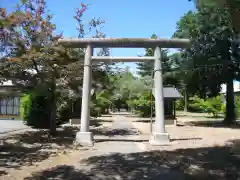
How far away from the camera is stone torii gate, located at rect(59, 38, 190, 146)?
1216cm

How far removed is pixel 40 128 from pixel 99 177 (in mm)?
11272

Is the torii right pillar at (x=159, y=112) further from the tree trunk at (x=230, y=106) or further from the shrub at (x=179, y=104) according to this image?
the shrub at (x=179, y=104)

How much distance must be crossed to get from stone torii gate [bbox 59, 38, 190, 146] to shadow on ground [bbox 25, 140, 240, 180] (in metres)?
2.26

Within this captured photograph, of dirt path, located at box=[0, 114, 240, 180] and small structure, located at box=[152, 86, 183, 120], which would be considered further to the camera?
small structure, located at box=[152, 86, 183, 120]

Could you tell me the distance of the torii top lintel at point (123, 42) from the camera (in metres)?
12.4

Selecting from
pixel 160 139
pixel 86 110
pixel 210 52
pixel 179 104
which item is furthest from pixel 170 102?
pixel 179 104

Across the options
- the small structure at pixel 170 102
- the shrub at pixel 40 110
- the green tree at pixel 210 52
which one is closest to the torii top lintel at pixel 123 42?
the shrub at pixel 40 110

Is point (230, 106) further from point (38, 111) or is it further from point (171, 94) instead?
point (38, 111)

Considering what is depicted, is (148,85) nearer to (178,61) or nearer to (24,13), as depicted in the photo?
(178,61)

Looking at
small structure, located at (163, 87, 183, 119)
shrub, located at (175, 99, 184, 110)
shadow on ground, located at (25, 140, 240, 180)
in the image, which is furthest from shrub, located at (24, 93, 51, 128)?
shrub, located at (175, 99, 184, 110)

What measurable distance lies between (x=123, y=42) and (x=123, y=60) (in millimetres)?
803

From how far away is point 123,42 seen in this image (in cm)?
1243

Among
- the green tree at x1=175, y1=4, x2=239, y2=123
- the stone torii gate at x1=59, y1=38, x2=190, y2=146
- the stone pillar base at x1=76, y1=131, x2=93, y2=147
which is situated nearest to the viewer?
the stone pillar base at x1=76, y1=131, x2=93, y2=147

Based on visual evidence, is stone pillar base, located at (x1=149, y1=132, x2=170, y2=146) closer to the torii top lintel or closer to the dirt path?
the dirt path
